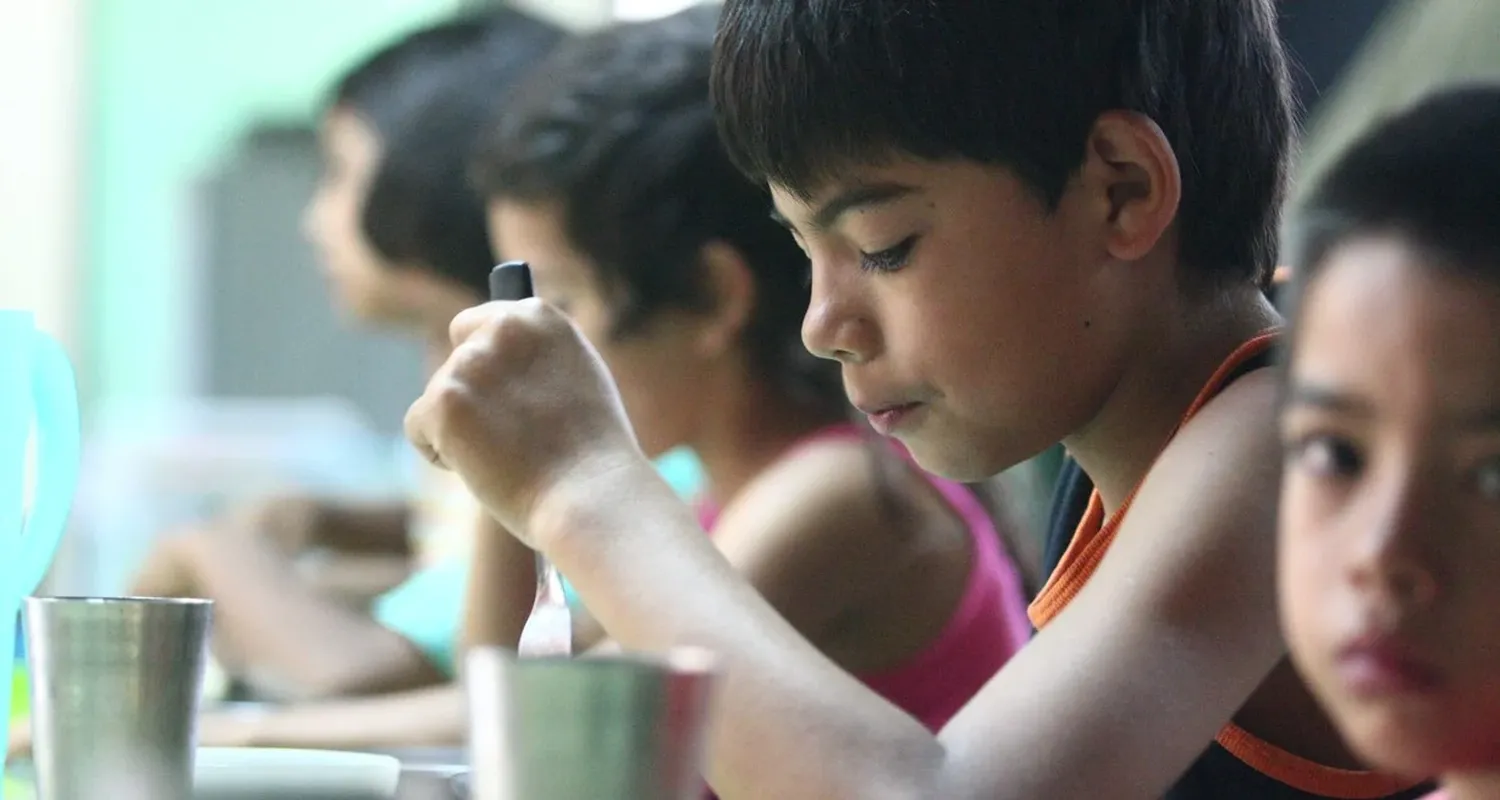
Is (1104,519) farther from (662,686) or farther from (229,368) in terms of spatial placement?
(229,368)

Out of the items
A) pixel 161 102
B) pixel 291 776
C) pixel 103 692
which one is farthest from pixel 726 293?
pixel 161 102

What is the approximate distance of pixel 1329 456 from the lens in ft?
1.36

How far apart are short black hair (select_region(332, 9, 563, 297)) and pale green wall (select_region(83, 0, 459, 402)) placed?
95 centimetres

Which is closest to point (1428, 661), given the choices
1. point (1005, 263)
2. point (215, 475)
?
point (1005, 263)

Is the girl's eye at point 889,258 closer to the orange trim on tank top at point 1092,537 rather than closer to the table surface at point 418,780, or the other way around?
the orange trim on tank top at point 1092,537

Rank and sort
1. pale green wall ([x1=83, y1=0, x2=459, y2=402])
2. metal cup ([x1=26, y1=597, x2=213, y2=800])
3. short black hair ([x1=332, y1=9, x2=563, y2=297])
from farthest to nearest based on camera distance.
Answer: pale green wall ([x1=83, y1=0, x2=459, y2=402]), short black hair ([x1=332, y1=9, x2=563, y2=297]), metal cup ([x1=26, y1=597, x2=213, y2=800])

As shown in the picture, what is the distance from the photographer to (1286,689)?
63cm

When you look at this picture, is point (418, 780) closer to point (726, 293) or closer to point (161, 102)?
point (726, 293)

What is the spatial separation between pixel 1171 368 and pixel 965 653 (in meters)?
0.29

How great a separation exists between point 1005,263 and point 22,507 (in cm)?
37

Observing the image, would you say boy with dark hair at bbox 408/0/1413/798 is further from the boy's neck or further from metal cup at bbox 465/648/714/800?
metal cup at bbox 465/648/714/800

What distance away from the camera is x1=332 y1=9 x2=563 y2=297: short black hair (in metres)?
1.37

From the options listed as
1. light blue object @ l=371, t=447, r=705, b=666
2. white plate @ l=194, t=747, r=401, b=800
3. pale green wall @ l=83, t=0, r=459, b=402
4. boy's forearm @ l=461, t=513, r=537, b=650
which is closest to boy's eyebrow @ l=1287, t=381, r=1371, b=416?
white plate @ l=194, t=747, r=401, b=800

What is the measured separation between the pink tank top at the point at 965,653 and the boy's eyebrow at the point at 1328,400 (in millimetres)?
484
